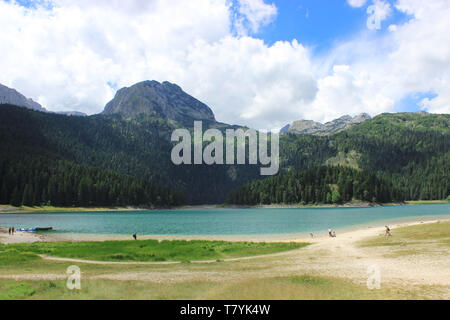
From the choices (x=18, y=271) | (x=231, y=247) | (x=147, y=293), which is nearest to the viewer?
(x=147, y=293)

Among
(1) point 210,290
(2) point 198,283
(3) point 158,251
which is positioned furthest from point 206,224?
(1) point 210,290

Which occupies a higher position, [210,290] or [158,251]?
[210,290]

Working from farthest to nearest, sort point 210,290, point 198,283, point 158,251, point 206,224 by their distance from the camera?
point 206,224
point 158,251
point 198,283
point 210,290

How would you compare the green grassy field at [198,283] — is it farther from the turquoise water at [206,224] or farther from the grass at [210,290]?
the turquoise water at [206,224]

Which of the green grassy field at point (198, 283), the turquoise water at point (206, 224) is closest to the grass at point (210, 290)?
the green grassy field at point (198, 283)

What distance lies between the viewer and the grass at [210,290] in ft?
61.0

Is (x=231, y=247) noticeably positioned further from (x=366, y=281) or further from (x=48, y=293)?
(x=48, y=293)

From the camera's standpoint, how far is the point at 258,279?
23562 mm

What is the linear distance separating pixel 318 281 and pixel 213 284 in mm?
7917

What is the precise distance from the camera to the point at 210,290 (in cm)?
2011

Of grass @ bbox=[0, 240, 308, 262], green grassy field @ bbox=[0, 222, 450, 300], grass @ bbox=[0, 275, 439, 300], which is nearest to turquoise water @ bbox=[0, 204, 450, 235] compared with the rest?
grass @ bbox=[0, 240, 308, 262]

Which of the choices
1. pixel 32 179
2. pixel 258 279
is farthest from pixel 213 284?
pixel 32 179

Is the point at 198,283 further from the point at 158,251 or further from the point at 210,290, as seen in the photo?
the point at 158,251
